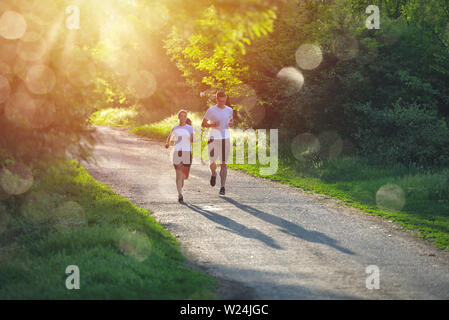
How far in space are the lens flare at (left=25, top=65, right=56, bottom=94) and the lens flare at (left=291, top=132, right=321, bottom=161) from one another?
11813 millimetres

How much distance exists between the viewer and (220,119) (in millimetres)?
11789

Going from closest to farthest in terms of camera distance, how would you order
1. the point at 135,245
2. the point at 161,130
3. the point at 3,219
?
the point at 135,245 → the point at 3,219 → the point at 161,130

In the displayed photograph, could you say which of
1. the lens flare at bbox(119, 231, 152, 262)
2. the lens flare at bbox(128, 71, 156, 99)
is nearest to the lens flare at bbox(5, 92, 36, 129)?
the lens flare at bbox(119, 231, 152, 262)

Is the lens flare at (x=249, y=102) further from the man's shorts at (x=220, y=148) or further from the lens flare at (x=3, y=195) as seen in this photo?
the lens flare at (x=3, y=195)

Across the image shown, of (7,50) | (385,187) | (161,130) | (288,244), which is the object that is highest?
(7,50)

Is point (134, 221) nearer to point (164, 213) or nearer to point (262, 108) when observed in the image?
point (164, 213)

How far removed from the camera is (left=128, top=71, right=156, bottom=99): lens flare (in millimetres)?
51469

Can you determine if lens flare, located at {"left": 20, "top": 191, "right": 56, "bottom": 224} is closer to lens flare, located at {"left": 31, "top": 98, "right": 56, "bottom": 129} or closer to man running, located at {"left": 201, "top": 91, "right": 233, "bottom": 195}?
lens flare, located at {"left": 31, "top": 98, "right": 56, "bottom": 129}

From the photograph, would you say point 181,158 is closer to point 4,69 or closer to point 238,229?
point 238,229

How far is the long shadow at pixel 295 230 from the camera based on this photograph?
7.97 metres

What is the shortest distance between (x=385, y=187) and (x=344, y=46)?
6.71 m

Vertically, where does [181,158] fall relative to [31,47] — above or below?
below

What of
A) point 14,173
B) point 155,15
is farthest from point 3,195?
point 155,15

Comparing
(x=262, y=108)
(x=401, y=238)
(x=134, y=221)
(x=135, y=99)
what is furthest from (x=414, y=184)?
(x=135, y=99)
